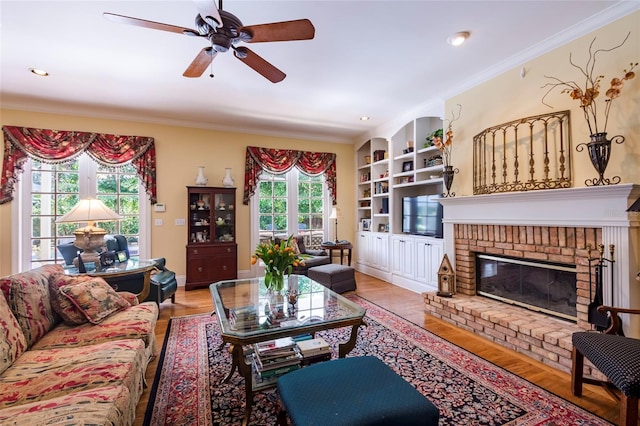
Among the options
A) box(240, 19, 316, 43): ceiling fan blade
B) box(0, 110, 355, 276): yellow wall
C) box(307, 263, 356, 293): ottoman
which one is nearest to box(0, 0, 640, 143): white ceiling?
box(0, 110, 355, 276): yellow wall

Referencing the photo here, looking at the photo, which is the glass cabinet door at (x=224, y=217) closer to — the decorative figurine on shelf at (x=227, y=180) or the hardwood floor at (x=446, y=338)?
the decorative figurine on shelf at (x=227, y=180)

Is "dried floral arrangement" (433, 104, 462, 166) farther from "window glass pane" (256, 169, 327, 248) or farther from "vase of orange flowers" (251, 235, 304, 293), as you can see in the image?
"window glass pane" (256, 169, 327, 248)

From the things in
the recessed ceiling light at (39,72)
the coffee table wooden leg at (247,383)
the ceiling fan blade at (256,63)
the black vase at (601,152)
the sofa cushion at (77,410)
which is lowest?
the coffee table wooden leg at (247,383)

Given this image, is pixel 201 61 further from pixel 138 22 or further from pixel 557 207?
pixel 557 207

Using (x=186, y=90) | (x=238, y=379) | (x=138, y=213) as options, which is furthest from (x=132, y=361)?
(x=138, y=213)

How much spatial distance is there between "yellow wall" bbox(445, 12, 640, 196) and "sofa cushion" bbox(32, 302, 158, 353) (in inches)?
144

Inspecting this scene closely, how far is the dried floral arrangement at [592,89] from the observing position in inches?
91.0

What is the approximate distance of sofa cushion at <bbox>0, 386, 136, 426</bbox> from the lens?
1.12 metres

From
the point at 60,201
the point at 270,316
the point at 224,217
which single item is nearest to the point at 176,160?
the point at 224,217

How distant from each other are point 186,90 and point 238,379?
3437 millimetres

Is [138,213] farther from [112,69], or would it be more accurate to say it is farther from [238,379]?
[238,379]

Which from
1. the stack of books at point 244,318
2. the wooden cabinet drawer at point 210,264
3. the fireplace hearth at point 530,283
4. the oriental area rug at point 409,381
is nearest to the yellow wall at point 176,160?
the wooden cabinet drawer at point 210,264

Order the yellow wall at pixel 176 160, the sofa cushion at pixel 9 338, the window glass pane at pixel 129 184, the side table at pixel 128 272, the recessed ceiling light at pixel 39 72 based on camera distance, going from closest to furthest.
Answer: the sofa cushion at pixel 9 338, the side table at pixel 128 272, the recessed ceiling light at pixel 39 72, the yellow wall at pixel 176 160, the window glass pane at pixel 129 184

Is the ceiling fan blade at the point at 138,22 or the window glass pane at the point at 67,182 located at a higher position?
the ceiling fan blade at the point at 138,22
